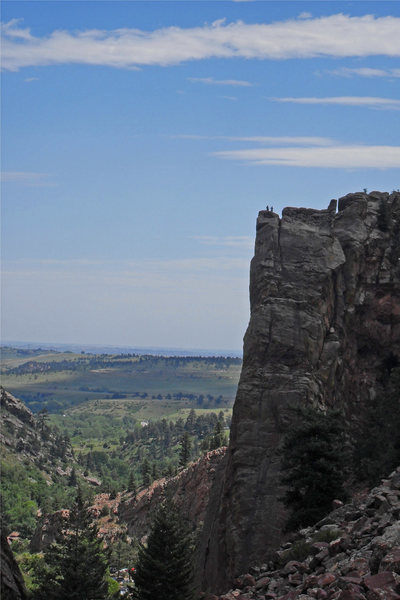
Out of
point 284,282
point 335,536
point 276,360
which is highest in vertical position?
point 284,282

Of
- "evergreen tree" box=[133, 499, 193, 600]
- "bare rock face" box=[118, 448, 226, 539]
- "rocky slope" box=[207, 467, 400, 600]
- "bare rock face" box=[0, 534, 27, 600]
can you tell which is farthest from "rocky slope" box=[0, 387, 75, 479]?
"bare rock face" box=[0, 534, 27, 600]

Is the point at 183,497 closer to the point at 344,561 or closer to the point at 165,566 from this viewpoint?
the point at 165,566

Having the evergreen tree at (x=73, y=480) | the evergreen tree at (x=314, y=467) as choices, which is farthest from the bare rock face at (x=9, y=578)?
the evergreen tree at (x=73, y=480)

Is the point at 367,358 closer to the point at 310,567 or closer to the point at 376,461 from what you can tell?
the point at 376,461

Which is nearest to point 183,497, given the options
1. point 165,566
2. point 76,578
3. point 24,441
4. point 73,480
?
point 76,578

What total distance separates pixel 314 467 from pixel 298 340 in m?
12.5

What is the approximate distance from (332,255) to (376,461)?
1641 centimetres

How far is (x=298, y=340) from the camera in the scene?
50.7m

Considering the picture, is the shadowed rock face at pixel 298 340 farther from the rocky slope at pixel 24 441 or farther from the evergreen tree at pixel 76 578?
the rocky slope at pixel 24 441

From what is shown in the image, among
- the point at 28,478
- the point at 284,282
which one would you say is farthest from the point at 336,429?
the point at 28,478

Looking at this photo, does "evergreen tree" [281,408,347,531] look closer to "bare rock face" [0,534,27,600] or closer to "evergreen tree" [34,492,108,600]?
"evergreen tree" [34,492,108,600]

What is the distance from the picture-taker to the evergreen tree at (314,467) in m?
39.3

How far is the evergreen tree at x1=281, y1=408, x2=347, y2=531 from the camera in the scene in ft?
129

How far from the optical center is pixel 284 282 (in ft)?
171
